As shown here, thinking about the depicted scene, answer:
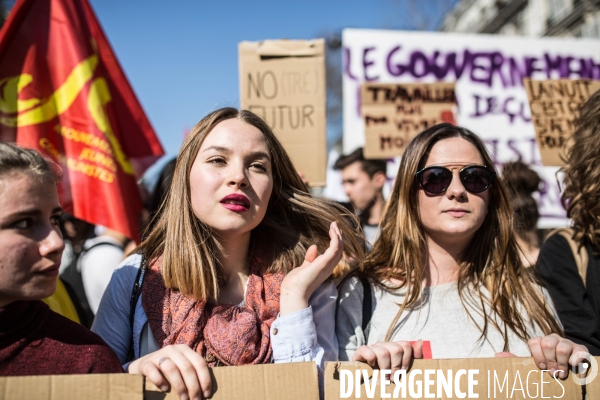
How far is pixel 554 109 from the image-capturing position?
3.93 meters

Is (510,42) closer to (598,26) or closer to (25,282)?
(25,282)

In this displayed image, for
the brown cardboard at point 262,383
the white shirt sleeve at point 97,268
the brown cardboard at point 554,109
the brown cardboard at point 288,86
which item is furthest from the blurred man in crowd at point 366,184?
the brown cardboard at point 262,383

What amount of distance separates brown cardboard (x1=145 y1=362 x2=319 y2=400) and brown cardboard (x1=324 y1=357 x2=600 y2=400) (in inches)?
2.1

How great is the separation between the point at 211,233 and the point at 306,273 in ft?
1.32

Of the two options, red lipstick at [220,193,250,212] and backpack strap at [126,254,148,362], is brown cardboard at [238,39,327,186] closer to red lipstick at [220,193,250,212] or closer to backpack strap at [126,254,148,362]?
red lipstick at [220,193,250,212]

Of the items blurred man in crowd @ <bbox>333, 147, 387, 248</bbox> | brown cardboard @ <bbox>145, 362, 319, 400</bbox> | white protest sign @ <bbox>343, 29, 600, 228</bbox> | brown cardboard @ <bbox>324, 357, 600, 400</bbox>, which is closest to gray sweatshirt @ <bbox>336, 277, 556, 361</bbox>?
brown cardboard @ <bbox>324, 357, 600, 400</bbox>

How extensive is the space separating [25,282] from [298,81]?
261 centimetres

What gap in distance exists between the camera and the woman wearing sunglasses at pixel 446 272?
1916 mm

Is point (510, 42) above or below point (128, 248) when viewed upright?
above

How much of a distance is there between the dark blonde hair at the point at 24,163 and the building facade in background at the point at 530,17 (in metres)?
25.9

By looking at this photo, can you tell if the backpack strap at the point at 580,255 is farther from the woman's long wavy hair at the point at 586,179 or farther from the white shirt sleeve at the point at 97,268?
the white shirt sleeve at the point at 97,268

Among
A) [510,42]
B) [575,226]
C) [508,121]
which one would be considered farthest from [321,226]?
[510,42]

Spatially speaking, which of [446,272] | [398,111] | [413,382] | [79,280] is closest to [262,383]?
[413,382]

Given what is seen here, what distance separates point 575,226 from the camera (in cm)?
221
